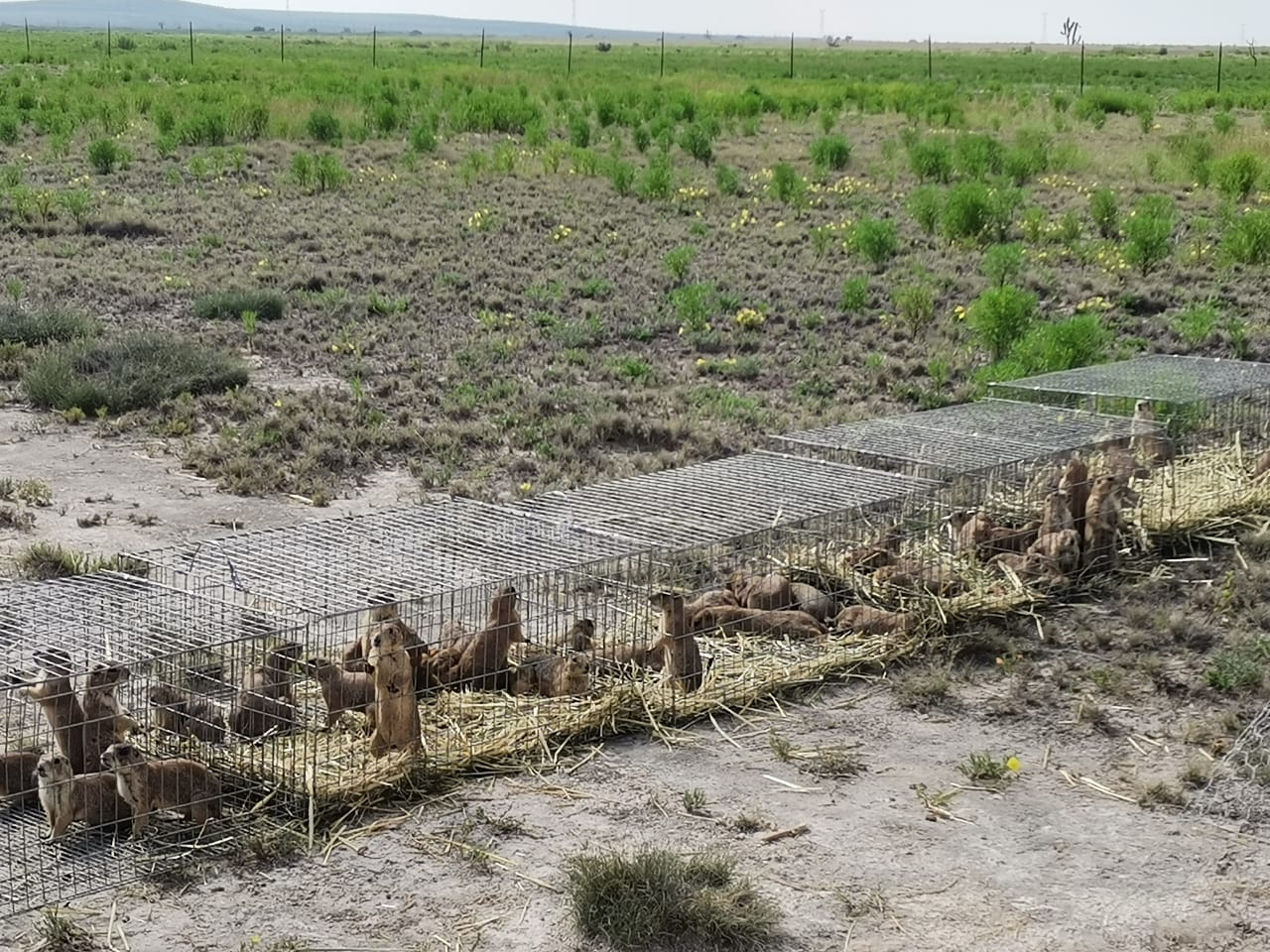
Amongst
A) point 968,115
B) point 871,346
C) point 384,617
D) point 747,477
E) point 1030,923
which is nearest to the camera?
point 1030,923

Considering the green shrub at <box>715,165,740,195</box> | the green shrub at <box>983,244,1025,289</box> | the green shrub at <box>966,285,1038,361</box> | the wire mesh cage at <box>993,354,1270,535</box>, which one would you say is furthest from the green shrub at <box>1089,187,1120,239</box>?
the wire mesh cage at <box>993,354,1270,535</box>

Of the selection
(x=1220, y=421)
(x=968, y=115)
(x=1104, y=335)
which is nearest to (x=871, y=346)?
(x=1104, y=335)

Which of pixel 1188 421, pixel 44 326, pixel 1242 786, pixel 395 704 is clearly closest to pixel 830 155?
pixel 44 326

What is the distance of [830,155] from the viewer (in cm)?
2664

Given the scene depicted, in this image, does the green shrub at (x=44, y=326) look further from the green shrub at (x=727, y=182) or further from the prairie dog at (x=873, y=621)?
the green shrub at (x=727, y=182)

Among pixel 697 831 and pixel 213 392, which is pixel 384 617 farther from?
pixel 213 392

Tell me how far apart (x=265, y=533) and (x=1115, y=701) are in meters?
3.71

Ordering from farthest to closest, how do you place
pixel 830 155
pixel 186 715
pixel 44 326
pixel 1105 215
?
pixel 830 155, pixel 1105 215, pixel 44 326, pixel 186 715

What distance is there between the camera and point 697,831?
5648 millimetres

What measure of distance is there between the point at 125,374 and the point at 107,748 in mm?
7781

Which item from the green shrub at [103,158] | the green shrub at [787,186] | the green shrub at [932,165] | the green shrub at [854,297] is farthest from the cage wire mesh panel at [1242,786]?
the green shrub at [103,158]

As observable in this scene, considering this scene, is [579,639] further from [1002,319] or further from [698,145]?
[698,145]

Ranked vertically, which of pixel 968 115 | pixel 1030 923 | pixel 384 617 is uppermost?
pixel 968 115

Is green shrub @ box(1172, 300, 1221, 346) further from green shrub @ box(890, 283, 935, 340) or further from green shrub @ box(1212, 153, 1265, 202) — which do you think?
green shrub @ box(1212, 153, 1265, 202)
